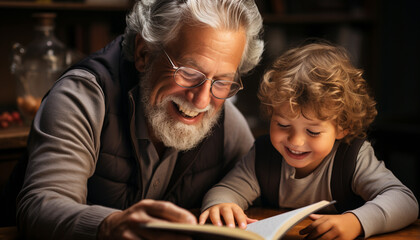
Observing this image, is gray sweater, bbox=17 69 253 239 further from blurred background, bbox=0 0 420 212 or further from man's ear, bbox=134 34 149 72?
blurred background, bbox=0 0 420 212

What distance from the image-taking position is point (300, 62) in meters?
1.50

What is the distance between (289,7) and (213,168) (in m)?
2.21

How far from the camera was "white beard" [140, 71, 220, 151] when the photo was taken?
1516mm

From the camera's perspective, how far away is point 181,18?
145 cm

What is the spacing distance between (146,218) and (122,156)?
0.58 m

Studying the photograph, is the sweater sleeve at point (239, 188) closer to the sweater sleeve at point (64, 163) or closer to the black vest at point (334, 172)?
the black vest at point (334, 172)

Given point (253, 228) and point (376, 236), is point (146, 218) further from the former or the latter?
point (376, 236)

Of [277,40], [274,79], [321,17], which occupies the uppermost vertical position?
[274,79]

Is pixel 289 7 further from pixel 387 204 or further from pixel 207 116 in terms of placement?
pixel 387 204

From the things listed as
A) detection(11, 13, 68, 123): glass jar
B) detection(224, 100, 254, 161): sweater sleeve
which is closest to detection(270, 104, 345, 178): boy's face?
detection(224, 100, 254, 161): sweater sleeve

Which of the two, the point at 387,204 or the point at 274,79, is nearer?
the point at 387,204

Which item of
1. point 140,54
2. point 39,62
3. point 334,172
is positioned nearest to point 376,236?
point 334,172

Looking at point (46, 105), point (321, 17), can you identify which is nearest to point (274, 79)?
point (46, 105)

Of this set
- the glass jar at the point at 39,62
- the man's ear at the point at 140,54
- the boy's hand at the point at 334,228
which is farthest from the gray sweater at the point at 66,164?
the glass jar at the point at 39,62
